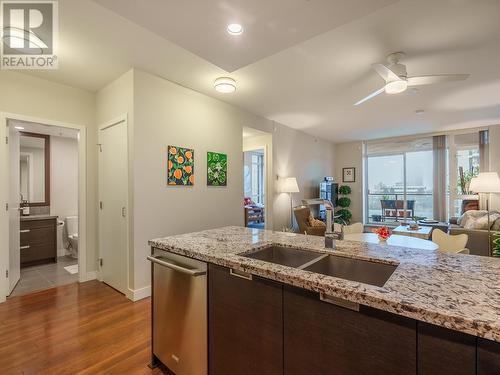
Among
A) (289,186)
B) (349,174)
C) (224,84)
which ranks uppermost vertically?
(224,84)

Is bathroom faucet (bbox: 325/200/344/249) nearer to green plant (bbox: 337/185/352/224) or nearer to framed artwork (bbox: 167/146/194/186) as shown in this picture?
framed artwork (bbox: 167/146/194/186)

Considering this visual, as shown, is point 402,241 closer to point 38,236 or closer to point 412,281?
point 412,281

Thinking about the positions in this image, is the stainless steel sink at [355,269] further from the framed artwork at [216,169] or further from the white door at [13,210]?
the white door at [13,210]

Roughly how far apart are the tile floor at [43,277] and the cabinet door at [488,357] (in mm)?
4065

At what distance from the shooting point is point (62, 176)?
181 inches

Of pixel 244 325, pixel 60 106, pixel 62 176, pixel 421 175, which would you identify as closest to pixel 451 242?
pixel 244 325

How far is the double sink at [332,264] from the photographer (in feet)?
4.14

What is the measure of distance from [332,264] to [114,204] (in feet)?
9.11

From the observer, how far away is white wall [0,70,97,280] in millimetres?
2848

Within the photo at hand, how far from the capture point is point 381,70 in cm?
251

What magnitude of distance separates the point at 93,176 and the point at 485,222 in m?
5.92

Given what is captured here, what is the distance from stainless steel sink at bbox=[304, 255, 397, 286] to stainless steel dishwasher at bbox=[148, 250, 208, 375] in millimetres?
647

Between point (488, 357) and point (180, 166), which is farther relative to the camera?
point (180, 166)

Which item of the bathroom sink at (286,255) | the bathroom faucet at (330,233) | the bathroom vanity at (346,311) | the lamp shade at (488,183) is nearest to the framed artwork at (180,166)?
the bathroom vanity at (346,311)
